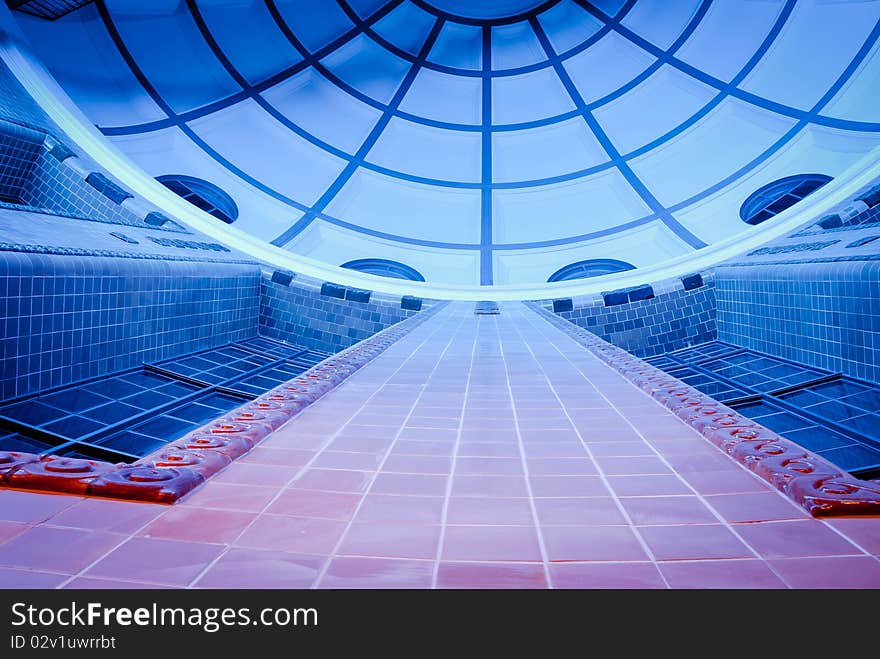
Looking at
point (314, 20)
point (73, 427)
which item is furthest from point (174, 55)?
point (73, 427)

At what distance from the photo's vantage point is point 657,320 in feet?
31.0

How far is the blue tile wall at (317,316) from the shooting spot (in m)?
9.66

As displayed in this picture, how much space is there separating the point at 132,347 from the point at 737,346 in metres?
7.50

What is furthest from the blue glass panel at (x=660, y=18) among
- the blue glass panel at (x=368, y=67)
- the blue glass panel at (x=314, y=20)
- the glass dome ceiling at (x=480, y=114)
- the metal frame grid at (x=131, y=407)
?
the metal frame grid at (x=131, y=407)

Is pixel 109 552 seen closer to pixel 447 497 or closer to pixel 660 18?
pixel 447 497

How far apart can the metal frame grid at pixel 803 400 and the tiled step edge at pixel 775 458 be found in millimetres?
1718

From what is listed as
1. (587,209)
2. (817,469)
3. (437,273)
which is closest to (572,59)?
(587,209)

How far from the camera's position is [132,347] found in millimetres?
5809

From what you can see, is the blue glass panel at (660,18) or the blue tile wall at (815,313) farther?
the blue glass panel at (660,18)

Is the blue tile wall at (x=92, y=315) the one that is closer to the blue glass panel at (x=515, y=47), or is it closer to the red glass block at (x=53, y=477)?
the red glass block at (x=53, y=477)

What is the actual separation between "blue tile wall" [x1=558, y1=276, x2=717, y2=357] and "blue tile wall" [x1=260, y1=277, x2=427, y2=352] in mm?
3244

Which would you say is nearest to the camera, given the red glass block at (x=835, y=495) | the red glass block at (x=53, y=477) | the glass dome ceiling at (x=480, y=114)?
the red glass block at (x=835, y=495)
